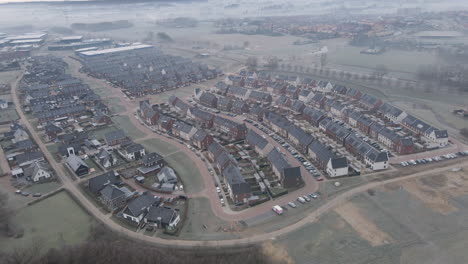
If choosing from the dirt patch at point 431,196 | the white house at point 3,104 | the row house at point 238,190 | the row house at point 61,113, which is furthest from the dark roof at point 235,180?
the white house at point 3,104

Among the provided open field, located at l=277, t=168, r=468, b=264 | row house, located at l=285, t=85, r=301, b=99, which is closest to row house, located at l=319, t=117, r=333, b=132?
open field, located at l=277, t=168, r=468, b=264

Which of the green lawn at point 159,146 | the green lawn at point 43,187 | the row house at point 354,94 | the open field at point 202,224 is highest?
the row house at point 354,94

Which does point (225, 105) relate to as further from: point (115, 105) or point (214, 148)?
point (115, 105)

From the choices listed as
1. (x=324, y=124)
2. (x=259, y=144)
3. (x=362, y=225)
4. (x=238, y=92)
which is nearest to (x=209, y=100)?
(x=238, y=92)

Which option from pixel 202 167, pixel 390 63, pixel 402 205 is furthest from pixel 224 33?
pixel 402 205

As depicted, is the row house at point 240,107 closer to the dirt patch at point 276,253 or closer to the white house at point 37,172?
the white house at point 37,172

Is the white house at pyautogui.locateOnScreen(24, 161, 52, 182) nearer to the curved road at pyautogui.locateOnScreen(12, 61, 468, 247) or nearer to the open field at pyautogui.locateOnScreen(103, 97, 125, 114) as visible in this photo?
the curved road at pyautogui.locateOnScreen(12, 61, 468, 247)
